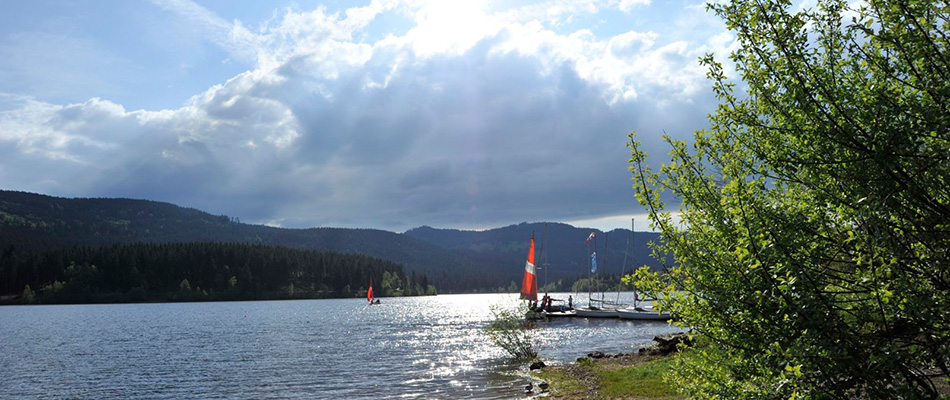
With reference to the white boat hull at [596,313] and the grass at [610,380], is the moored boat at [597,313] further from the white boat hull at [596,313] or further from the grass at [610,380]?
the grass at [610,380]

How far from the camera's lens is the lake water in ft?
124

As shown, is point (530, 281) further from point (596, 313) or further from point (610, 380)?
point (610, 380)

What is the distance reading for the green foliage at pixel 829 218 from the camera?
7.32m

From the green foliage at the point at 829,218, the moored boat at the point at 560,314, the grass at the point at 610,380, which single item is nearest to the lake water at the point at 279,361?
the grass at the point at 610,380

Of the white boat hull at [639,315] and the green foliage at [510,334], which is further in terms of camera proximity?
the white boat hull at [639,315]

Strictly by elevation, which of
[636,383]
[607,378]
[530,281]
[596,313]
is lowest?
[607,378]

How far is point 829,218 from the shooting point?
8781 mm

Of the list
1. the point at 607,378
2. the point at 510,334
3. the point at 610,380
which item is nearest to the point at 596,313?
the point at 510,334

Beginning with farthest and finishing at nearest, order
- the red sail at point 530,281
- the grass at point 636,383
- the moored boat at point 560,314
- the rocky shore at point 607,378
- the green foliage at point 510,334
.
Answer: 1. the moored boat at point 560,314
2. the red sail at point 530,281
3. the green foliage at point 510,334
4. the rocky shore at point 607,378
5. the grass at point 636,383

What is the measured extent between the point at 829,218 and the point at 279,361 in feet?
169

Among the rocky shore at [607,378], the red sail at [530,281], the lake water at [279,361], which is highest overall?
the red sail at [530,281]

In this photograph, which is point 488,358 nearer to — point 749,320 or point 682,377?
point 682,377

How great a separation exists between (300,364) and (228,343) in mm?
25472

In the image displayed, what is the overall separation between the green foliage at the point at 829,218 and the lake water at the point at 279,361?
24.1 metres
